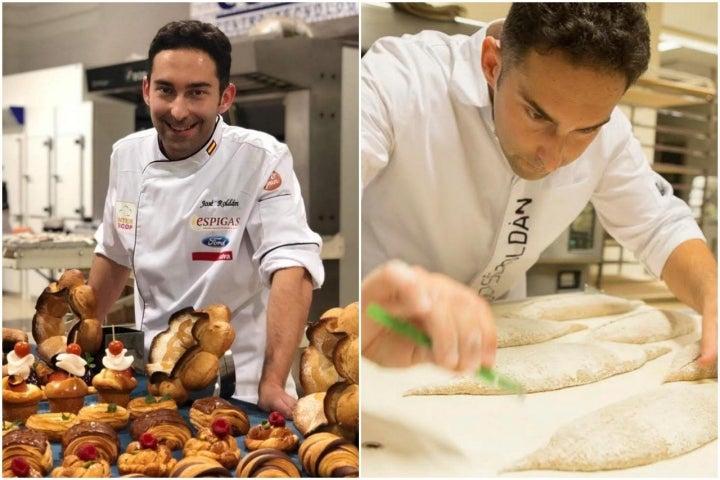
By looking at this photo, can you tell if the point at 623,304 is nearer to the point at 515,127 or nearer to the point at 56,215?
the point at 515,127

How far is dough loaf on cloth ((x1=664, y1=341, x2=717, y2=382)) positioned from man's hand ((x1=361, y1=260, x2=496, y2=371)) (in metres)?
0.43

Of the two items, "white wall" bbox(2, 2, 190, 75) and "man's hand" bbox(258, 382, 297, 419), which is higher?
"white wall" bbox(2, 2, 190, 75)

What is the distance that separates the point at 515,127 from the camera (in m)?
1.38

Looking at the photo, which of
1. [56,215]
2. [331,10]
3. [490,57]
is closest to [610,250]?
[490,57]

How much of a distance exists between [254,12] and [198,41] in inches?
16.0

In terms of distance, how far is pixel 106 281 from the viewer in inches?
58.1

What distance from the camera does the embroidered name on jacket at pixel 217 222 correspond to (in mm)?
1436

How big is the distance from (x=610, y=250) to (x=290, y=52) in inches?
34.1

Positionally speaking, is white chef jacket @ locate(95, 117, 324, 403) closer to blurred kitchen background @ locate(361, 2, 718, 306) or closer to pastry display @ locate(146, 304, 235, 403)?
pastry display @ locate(146, 304, 235, 403)

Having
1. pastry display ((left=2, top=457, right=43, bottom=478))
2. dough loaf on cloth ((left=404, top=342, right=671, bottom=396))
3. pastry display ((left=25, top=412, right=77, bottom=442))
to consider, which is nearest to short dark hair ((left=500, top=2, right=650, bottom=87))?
dough loaf on cloth ((left=404, top=342, right=671, bottom=396))

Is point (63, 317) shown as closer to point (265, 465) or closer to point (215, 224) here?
point (215, 224)

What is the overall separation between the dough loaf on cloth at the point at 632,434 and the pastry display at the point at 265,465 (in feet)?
1.50

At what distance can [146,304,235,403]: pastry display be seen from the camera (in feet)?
4.61

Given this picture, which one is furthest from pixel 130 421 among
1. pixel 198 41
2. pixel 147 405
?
pixel 198 41
